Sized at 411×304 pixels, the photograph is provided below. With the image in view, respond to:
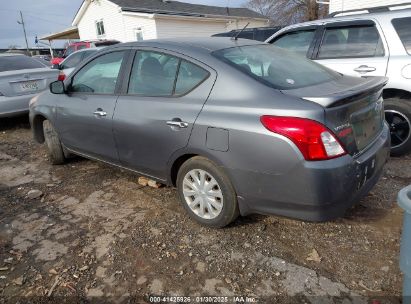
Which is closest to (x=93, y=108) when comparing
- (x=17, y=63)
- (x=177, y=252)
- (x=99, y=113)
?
(x=99, y=113)

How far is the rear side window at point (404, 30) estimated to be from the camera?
14.1 ft

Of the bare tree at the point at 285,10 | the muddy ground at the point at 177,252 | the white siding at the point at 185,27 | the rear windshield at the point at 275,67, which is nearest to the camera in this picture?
the muddy ground at the point at 177,252

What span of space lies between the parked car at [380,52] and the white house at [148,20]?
17796 millimetres

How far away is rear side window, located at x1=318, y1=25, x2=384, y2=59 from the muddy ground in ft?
5.40

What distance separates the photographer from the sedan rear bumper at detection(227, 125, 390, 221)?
8.04ft

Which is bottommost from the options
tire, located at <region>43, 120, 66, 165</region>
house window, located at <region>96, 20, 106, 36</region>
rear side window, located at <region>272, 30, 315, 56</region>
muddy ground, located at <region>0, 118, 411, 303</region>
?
muddy ground, located at <region>0, 118, 411, 303</region>

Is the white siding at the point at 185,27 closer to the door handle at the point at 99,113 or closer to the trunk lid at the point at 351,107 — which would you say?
the door handle at the point at 99,113

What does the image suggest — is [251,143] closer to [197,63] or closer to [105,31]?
[197,63]

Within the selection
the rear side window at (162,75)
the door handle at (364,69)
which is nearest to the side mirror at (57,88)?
the rear side window at (162,75)

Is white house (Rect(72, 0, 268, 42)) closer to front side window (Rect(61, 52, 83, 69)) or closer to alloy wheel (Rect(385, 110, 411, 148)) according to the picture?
front side window (Rect(61, 52, 83, 69))

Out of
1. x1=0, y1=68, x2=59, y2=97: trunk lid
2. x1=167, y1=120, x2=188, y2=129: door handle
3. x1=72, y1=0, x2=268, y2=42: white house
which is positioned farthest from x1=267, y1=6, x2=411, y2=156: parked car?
x1=72, y1=0, x2=268, y2=42: white house

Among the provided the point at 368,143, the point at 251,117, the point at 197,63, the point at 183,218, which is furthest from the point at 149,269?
the point at 368,143

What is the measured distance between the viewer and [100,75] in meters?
4.05

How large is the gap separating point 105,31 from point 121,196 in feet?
79.0
